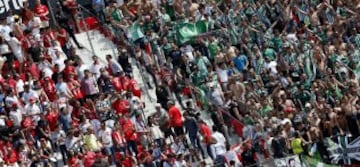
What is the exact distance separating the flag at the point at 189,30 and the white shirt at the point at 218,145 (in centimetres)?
539

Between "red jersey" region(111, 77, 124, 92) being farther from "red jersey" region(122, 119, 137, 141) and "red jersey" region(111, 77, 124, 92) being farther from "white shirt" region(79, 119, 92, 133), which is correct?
"white shirt" region(79, 119, 92, 133)

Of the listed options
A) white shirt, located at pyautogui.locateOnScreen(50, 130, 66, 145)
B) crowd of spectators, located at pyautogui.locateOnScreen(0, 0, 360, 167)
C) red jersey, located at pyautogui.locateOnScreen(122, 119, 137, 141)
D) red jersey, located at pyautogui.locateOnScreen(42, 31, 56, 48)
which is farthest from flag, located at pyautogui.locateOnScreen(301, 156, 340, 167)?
red jersey, located at pyautogui.locateOnScreen(42, 31, 56, 48)

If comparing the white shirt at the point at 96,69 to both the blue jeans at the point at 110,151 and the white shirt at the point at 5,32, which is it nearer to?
the white shirt at the point at 5,32

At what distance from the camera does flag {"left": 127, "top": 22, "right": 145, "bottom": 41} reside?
3916 cm

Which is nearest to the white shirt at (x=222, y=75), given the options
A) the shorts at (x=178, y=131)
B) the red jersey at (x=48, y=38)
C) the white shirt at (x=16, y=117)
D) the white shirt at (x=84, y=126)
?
the shorts at (x=178, y=131)

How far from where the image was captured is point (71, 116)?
3538 cm

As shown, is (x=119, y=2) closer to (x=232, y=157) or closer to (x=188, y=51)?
(x=188, y=51)

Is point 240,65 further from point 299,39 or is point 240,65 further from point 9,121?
point 9,121

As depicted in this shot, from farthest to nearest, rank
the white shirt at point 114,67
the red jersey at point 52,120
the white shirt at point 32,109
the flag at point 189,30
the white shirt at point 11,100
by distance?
the flag at point 189,30
the white shirt at point 114,67
the white shirt at point 11,100
the white shirt at point 32,109
the red jersey at point 52,120

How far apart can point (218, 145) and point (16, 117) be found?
523cm

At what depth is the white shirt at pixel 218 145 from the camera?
1355 inches

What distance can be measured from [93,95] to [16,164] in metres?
3.80

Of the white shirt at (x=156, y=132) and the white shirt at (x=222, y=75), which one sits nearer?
the white shirt at (x=156, y=132)

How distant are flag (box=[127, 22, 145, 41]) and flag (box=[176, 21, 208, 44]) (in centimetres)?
116
